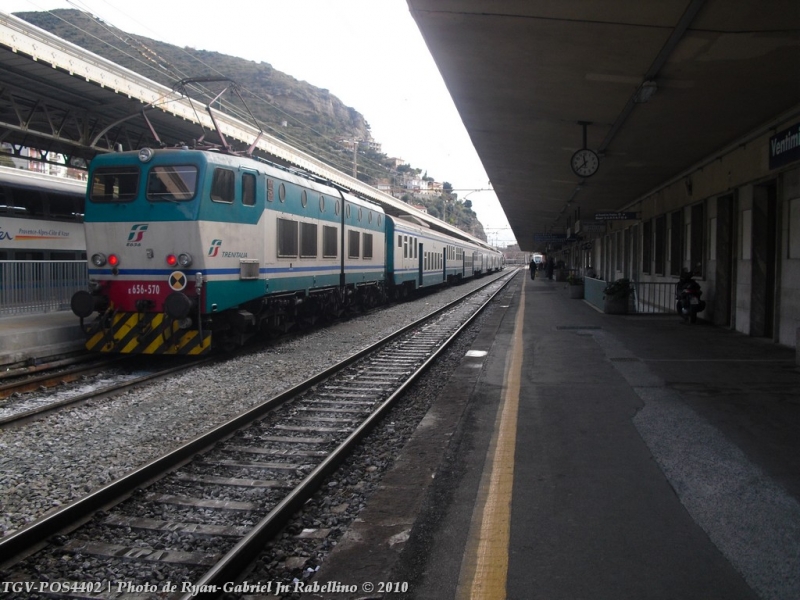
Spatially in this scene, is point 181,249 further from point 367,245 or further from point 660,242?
point 660,242

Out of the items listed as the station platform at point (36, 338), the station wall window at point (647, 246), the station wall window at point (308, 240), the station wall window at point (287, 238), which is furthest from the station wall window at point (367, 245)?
the station wall window at point (647, 246)

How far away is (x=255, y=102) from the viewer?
426ft

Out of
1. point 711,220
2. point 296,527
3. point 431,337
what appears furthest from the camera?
point 711,220

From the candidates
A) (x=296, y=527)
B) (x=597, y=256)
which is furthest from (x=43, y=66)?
(x=597, y=256)

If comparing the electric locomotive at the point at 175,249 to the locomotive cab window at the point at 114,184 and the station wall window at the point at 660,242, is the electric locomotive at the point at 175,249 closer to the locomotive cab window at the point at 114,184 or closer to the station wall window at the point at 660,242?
the locomotive cab window at the point at 114,184

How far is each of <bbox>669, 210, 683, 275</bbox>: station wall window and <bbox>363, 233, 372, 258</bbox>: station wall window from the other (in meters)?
8.50

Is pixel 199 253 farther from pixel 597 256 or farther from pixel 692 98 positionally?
pixel 597 256

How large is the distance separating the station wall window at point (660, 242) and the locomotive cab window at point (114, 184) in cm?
1537

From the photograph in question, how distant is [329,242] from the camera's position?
49.5 ft

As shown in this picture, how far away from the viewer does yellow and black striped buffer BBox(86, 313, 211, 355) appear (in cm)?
999

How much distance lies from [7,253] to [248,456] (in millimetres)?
14133

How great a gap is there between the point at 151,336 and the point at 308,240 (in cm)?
443

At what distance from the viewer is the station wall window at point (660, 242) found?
66.1 feet

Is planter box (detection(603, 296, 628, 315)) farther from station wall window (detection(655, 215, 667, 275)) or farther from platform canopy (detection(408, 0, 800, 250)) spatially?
platform canopy (detection(408, 0, 800, 250))
